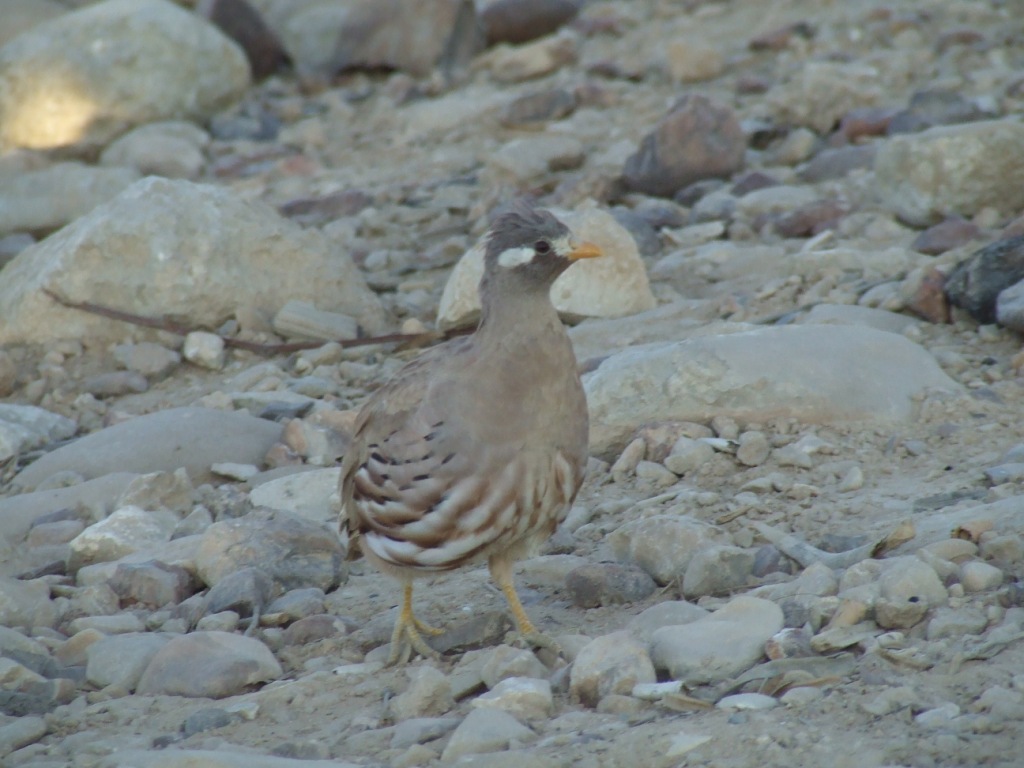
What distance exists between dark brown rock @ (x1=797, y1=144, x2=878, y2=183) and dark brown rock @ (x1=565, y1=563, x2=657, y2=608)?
571cm

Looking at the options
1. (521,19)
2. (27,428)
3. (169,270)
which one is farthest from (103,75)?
(27,428)

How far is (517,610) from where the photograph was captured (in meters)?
5.38

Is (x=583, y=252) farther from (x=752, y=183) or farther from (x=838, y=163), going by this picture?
(x=838, y=163)

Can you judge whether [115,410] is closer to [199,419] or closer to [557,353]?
[199,419]

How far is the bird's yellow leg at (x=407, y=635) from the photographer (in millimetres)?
5332

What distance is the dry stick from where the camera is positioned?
8852mm

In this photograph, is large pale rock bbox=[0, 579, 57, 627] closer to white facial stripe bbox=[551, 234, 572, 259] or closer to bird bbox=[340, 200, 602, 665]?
bird bbox=[340, 200, 602, 665]

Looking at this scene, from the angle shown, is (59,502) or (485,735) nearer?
(485,735)

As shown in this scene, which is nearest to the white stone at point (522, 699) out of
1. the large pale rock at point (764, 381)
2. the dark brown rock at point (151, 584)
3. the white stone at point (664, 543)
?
the white stone at point (664, 543)

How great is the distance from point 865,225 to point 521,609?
5015mm

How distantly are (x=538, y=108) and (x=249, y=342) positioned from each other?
4.97m

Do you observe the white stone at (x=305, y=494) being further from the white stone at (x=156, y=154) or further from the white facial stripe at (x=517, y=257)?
the white stone at (x=156, y=154)

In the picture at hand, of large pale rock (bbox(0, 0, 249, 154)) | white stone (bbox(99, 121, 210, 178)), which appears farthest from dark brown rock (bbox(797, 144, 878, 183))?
large pale rock (bbox(0, 0, 249, 154))

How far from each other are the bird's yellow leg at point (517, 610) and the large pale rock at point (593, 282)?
319cm
